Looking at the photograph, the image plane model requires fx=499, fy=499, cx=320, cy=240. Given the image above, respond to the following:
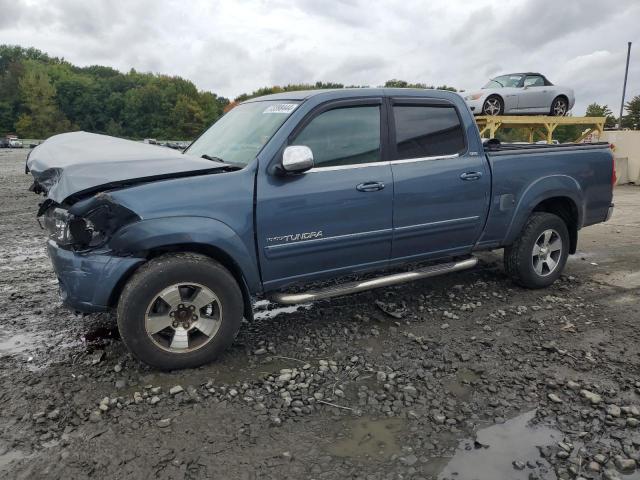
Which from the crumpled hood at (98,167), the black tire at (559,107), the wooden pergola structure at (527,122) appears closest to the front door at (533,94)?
the black tire at (559,107)

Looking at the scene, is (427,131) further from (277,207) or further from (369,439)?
(369,439)

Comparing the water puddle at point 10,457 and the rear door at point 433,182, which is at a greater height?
the rear door at point 433,182

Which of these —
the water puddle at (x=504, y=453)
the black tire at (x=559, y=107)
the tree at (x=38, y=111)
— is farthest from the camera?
the tree at (x=38, y=111)

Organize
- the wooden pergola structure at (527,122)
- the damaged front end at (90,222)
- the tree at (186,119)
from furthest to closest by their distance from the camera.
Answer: the tree at (186,119), the wooden pergola structure at (527,122), the damaged front end at (90,222)

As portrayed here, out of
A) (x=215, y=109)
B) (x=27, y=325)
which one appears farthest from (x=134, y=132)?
(x=27, y=325)

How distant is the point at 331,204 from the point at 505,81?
11787 mm

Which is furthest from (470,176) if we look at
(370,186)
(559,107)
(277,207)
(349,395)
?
(559,107)

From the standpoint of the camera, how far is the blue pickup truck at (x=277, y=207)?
11.3 ft

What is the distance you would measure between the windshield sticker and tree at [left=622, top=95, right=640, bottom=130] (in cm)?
5955

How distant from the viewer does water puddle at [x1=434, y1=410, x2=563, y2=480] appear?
8.52 feet

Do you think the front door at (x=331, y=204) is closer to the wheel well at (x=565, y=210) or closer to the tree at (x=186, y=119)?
the wheel well at (x=565, y=210)

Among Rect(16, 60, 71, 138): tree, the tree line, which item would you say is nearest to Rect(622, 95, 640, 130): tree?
the tree line

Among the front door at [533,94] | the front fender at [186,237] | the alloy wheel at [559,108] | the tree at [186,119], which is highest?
the tree at [186,119]

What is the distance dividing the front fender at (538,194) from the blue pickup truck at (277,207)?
2cm
